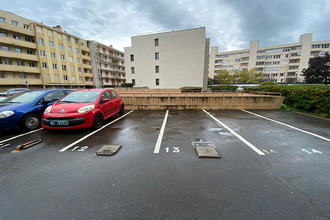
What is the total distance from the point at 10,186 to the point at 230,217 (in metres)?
3.58

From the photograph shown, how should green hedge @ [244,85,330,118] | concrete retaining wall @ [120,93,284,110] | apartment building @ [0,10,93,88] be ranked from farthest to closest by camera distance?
apartment building @ [0,10,93,88] < concrete retaining wall @ [120,93,284,110] < green hedge @ [244,85,330,118]

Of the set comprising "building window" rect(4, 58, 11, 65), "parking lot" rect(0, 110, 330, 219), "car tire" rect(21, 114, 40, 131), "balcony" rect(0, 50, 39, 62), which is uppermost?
"balcony" rect(0, 50, 39, 62)

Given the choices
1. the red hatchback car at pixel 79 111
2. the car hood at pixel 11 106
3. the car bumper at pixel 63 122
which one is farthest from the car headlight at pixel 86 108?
the car hood at pixel 11 106

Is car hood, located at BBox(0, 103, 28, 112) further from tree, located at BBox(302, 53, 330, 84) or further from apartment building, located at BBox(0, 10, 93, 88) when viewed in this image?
tree, located at BBox(302, 53, 330, 84)

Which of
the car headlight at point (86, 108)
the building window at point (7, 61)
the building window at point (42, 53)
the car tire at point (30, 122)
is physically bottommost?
the car tire at point (30, 122)

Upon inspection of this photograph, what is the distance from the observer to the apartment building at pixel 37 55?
954 inches

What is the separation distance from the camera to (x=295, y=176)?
2.40 meters

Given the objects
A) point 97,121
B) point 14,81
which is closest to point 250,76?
point 97,121

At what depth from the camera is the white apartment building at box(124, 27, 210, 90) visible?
989 inches

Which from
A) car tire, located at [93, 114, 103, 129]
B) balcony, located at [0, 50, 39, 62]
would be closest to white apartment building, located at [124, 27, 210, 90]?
balcony, located at [0, 50, 39, 62]

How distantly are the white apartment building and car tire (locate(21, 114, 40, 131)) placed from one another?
23751mm

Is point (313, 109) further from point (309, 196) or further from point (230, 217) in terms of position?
point (230, 217)

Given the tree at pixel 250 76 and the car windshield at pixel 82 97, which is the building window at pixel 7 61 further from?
the tree at pixel 250 76

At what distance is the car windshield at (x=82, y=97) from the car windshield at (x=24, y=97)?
1.33 m
